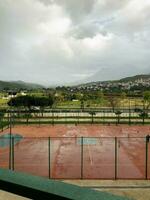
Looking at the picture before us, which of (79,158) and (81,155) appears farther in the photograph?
(79,158)

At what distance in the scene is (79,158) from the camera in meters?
21.6

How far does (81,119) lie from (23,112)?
8.34 metres

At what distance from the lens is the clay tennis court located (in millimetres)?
17625

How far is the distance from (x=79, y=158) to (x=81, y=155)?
1.84 meters

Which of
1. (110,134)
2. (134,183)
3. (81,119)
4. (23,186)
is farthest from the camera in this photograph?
(81,119)

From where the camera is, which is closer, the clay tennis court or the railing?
the railing

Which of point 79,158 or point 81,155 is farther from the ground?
point 81,155

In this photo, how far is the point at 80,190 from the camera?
1.50m

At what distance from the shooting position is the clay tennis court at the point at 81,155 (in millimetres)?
17625

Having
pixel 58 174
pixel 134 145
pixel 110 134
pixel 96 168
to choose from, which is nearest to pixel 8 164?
pixel 58 174

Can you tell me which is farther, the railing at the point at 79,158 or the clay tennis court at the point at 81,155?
the clay tennis court at the point at 81,155

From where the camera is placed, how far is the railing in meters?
17.4

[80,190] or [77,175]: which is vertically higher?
[80,190]

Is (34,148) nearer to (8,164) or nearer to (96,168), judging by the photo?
(8,164)
